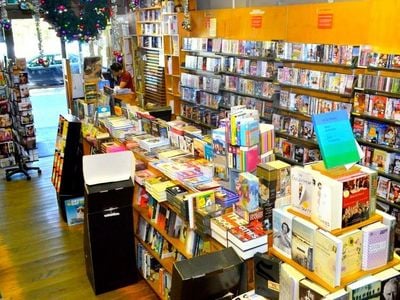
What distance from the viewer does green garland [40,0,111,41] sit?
7000 millimetres

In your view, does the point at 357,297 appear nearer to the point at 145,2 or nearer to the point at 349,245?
the point at 349,245

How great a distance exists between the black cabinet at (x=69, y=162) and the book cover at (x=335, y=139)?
4211 mm

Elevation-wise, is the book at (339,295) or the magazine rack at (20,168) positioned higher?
the book at (339,295)

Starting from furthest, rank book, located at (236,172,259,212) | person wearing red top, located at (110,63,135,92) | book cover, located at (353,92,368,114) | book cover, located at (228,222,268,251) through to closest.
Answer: person wearing red top, located at (110,63,135,92) → book cover, located at (353,92,368,114) → book, located at (236,172,259,212) → book cover, located at (228,222,268,251)

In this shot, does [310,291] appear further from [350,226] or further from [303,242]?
[350,226]

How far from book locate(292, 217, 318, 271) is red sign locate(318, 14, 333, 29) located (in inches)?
152

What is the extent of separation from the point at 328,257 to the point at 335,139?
585 millimetres

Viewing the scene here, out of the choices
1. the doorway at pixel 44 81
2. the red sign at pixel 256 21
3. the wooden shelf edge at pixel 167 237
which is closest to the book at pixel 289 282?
the wooden shelf edge at pixel 167 237

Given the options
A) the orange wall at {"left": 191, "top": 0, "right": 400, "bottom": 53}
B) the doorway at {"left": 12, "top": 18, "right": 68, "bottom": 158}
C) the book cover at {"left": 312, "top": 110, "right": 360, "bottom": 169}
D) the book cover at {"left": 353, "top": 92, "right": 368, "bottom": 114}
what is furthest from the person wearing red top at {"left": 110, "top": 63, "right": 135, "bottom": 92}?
the book cover at {"left": 312, "top": 110, "right": 360, "bottom": 169}

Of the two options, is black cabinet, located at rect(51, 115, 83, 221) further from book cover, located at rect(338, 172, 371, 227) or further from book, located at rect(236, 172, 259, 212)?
book cover, located at rect(338, 172, 371, 227)

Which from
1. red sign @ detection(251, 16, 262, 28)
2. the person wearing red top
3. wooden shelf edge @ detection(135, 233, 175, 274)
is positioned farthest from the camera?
the person wearing red top

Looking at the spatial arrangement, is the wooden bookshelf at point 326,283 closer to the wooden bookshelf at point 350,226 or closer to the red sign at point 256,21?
the wooden bookshelf at point 350,226

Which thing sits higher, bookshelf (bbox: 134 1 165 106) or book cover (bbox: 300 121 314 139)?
bookshelf (bbox: 134 1 165 106)

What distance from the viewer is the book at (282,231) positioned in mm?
2356
